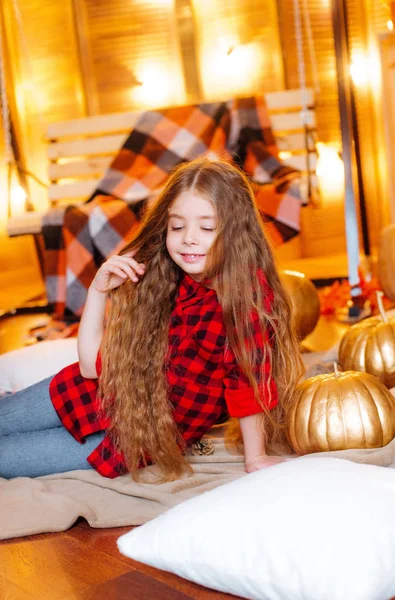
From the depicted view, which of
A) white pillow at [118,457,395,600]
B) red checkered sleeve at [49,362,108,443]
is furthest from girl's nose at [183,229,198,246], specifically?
white pillow at [118,457,395,600]

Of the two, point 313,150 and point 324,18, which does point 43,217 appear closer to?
point 313,150

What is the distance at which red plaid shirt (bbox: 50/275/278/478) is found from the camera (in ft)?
5.08

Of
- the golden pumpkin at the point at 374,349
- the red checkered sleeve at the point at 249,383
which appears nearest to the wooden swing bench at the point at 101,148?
the golden pumpkin at the point at 374,349

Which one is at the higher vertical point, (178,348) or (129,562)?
(178,348)

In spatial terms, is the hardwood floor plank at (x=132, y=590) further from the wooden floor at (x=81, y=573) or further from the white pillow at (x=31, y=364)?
the white pillow at (x=31, y=364)

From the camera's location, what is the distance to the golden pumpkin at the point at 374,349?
1.98 metres

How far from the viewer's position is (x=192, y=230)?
1530 millimetres

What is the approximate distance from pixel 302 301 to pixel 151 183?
1554 millimetres

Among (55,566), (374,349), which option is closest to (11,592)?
(55,566)

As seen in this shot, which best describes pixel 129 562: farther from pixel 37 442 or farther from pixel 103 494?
pixel 37 442

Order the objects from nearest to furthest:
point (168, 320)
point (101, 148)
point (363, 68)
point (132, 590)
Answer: point (132, 590) → point (168, 320) → point (101, 148) → point (363, 68)

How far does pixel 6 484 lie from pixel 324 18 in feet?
12.6

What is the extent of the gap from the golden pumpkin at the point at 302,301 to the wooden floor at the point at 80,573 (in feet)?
3.92

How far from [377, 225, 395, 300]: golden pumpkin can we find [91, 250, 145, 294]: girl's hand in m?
1.55
